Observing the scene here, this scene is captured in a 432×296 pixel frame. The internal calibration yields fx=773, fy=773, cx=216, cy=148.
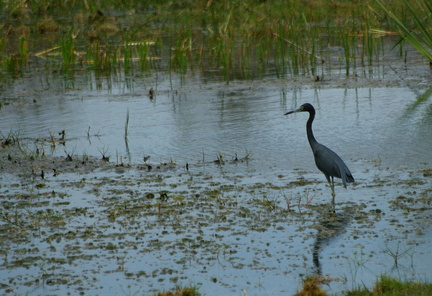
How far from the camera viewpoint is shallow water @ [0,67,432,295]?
5.02m

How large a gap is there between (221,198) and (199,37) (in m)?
11.7

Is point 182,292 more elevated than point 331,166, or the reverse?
point 331,166

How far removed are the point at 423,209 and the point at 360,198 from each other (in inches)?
23.7

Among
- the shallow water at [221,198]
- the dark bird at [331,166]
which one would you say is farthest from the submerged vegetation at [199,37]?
the dark bird at [331,166]

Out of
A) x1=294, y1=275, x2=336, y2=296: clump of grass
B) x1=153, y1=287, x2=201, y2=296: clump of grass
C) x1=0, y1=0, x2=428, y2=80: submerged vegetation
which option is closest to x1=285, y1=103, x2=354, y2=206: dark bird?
x1=294, y1=275, x2=336, y2=296: clump of grass

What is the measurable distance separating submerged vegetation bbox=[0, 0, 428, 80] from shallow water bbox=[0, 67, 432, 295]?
2.60 metres

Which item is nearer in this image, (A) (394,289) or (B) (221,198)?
(A) (394,289)

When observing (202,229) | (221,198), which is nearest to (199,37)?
(221,198)

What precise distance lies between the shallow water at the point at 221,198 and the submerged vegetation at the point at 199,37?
2599 millimetres

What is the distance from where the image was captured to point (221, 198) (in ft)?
21.9

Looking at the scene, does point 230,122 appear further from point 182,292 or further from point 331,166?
point 182,292

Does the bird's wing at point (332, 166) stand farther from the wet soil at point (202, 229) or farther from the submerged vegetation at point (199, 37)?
the submerged vegetation at point (199, 37)

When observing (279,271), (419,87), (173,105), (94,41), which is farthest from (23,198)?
(94,41)

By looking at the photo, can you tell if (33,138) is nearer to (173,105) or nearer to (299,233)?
(173,105)
